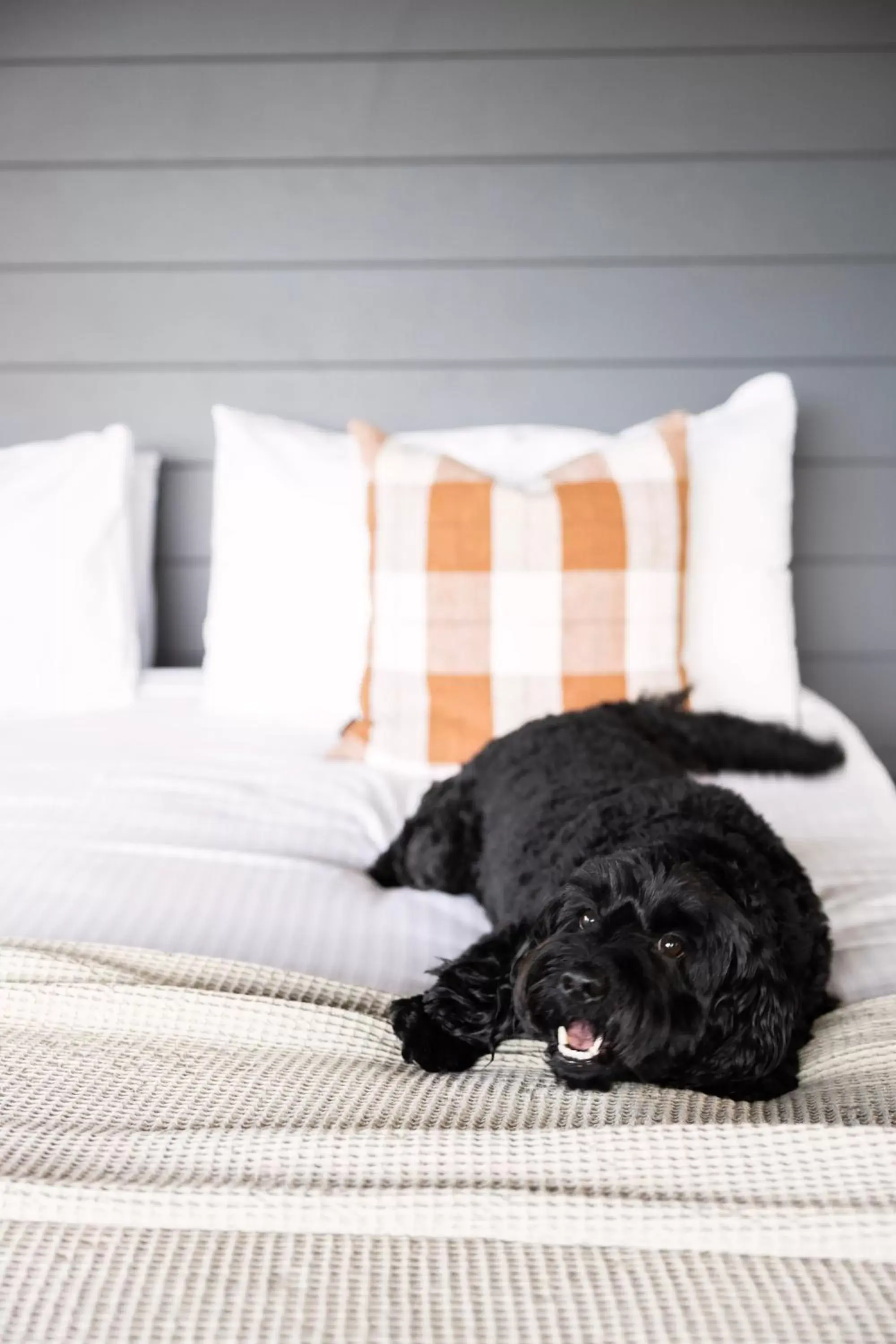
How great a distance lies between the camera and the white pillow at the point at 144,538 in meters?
2.29

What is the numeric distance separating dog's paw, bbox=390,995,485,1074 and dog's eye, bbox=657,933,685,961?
0.20m

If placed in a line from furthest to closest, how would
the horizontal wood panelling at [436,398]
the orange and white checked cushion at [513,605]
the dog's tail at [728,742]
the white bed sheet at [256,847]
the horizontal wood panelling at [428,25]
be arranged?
the horizontal wood panelling at [436,398], the horizontal wood panelling at [428,25], the orange and white checked cushion at [513,605], the dog's tail at [728,742], the white bed sheet at [256,847]

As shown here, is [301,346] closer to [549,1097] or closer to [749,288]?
[749,288]

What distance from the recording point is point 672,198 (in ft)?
7.50

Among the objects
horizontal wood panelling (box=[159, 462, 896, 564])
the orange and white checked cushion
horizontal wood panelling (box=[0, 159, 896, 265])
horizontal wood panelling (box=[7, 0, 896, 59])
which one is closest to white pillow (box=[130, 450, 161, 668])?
horizontal wood panelling (box=[159, 462, 896, 564])

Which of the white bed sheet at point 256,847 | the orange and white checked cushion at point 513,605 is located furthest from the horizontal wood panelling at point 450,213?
the white bed sheet at point 256,847

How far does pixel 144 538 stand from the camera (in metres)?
2.30

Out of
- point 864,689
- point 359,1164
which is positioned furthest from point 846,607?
point 359,1164

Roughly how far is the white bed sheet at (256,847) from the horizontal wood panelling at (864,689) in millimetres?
365

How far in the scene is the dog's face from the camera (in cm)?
88

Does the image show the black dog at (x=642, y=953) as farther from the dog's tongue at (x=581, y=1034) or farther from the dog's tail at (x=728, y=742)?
the dog's tail at (x=728, y=742)

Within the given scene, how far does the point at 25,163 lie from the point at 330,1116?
7.37ft

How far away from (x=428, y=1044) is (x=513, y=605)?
99 cm

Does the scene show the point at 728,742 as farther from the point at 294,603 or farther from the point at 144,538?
the point at 144,538
